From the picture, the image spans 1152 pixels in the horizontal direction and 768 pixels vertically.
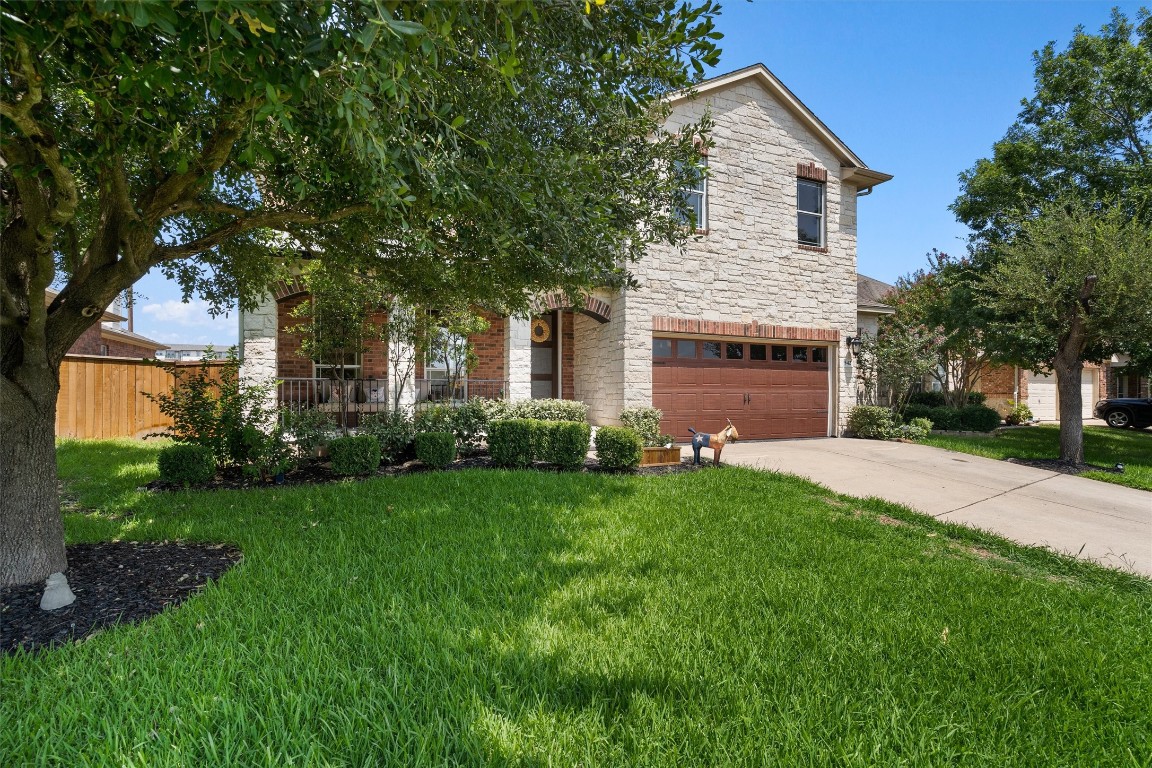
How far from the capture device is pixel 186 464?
5.87 metres

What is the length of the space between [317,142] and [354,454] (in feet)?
15.1

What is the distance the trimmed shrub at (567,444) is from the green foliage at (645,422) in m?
1.77

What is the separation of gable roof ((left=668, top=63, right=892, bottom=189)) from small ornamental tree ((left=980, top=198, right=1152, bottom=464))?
360cm

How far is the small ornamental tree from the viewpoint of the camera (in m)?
8.16

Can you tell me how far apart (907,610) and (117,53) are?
17.1 ft

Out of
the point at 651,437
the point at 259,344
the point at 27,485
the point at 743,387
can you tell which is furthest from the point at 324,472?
the point at 743,387

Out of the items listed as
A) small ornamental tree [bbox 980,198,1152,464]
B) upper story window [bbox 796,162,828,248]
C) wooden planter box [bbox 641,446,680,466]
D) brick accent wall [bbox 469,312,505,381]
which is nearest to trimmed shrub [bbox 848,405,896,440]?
small ornamental tree [bbox 980,198,1152,464]

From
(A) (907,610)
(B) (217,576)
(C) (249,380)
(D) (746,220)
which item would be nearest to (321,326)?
(C) (249,380)

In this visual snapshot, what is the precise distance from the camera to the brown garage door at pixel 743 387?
10688 mm

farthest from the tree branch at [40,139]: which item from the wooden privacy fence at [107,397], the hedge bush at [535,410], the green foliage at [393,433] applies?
the wooden privacy fence at [107,397]

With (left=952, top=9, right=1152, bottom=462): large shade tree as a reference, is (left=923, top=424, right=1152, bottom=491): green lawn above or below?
below

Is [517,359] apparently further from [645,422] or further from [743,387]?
[743,387]

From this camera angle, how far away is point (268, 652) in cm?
240

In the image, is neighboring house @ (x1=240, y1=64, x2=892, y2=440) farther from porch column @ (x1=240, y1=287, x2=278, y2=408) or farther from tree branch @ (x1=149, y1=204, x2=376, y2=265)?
tree branch @ (x1=149, y1=204, x2=376, y2=265)
